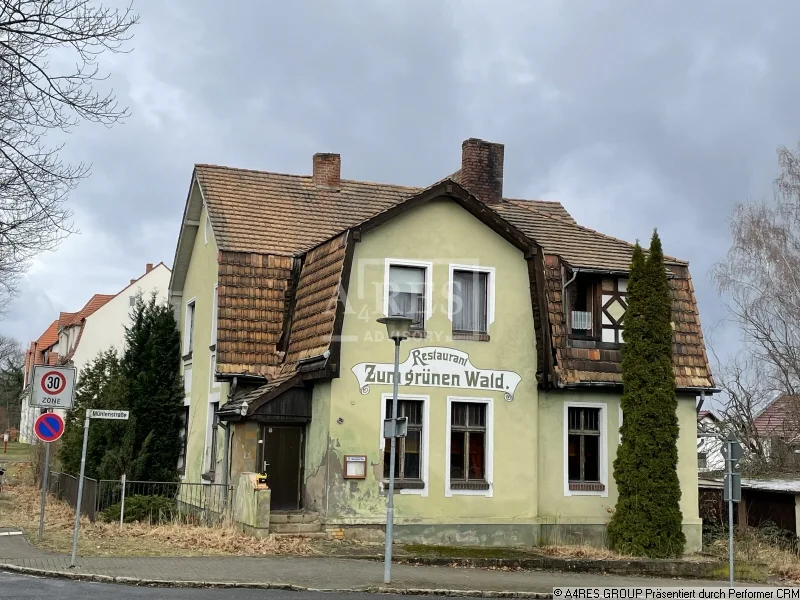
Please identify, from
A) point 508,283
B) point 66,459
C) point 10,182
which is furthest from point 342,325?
point 66,459

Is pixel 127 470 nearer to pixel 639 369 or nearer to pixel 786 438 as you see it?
pixel 639 369

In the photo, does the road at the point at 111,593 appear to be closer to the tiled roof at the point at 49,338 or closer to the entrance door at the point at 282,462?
the entrance door at the point at 282,462

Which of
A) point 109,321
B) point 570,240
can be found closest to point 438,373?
point 570,240

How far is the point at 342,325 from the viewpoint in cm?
2038

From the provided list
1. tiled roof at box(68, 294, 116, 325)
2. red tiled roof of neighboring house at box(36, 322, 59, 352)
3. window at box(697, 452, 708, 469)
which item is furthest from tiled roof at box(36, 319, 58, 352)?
window at box(697, 452, 708, 469)

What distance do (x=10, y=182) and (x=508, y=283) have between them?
36.6 feet

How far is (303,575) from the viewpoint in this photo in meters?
15.6

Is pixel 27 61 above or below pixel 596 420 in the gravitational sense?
above

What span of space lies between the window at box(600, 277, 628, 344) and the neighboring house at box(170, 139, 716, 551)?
3cm

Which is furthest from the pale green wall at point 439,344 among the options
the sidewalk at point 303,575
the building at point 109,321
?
the building at point 109,321

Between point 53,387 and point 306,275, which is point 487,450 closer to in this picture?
point 306,275

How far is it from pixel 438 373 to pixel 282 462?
393 cm

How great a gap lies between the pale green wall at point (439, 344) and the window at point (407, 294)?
10.6 inches

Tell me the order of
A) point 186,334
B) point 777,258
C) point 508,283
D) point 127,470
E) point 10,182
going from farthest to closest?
point 777,258 < point 186,334 < point 127,470 < point 508,283 < point 10,182
